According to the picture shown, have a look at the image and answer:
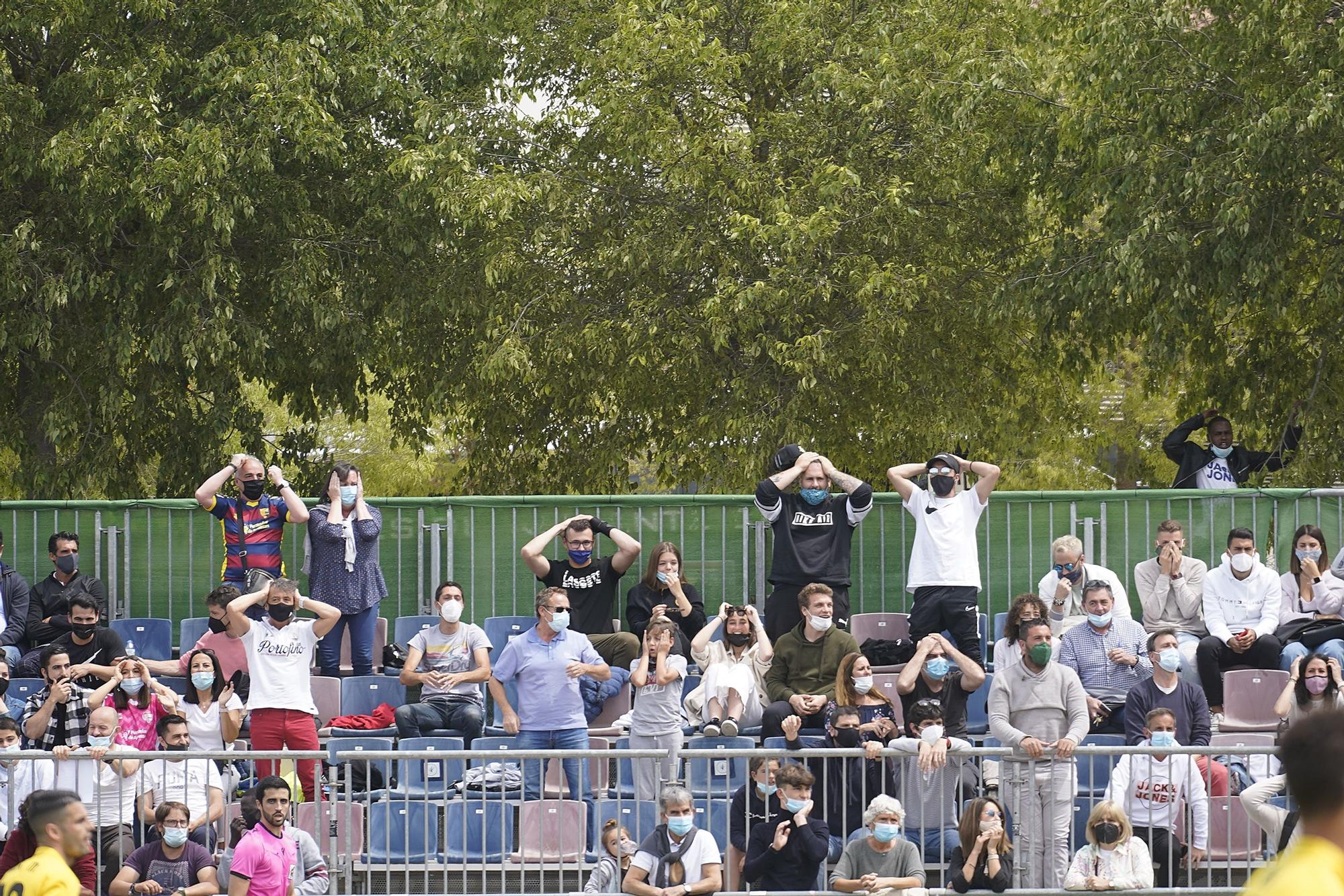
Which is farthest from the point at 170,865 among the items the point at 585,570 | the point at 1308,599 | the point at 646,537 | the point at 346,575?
the point at 1308,599

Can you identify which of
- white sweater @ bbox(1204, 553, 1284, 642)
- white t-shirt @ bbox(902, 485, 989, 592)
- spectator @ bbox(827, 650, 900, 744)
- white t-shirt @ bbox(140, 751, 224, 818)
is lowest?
white t-shirt @ bbox(140, 751, 224, 818)

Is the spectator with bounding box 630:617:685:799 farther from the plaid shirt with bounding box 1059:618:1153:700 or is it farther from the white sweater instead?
the white sweater

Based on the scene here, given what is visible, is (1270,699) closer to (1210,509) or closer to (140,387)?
(1210,509)

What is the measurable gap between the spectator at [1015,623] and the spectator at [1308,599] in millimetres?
2026

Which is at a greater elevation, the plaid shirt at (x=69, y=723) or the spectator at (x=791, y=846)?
the plaid shirt at (x=69, y=723)

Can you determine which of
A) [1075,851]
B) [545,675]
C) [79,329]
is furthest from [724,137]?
[1075,851]

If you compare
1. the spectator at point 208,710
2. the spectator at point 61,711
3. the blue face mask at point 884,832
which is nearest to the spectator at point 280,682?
the spectator at point 208,710

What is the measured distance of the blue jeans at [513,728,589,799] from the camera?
11.7 m

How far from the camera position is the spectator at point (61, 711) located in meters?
13.0

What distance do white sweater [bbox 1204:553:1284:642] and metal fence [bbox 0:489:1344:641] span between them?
1772 mm

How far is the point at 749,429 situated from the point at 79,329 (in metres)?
8.25

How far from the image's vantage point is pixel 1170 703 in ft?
41.8

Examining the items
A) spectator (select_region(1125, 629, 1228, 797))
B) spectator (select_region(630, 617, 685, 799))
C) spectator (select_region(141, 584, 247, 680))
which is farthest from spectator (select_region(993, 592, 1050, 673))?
spectator (select_region(141, 584, 247, 680))

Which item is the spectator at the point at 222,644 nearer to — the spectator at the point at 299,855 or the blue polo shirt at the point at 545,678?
the blue polo shirt at the point at 545,678
